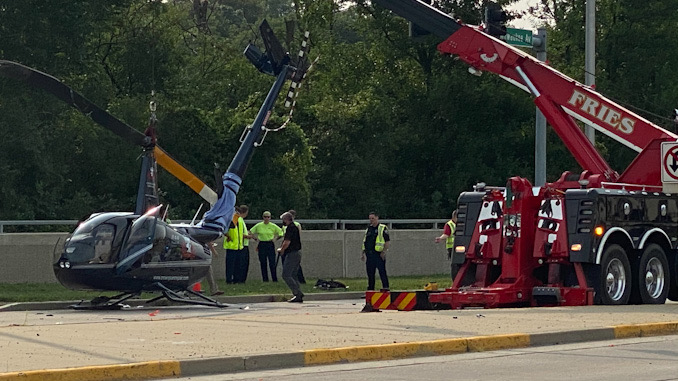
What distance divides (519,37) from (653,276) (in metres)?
6.80

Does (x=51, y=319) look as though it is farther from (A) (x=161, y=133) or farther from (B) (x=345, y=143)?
(B) (x=345, y=143)

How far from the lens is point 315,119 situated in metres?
47.3

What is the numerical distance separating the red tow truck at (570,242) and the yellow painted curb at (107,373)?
862 centimetres

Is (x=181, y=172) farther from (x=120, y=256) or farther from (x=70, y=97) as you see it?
(x=120, y=256)

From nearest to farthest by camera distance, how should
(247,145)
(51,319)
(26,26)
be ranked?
(51,319)
(247,145)
(26,26)

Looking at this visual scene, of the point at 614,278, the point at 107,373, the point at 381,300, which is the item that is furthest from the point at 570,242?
the point at 107,373

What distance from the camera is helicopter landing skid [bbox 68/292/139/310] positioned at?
22047 millimetres

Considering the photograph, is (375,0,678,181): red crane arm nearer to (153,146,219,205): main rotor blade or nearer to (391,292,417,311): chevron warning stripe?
(391,292,417,311): chevron warning stripe

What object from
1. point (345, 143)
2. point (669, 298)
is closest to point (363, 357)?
point (669, 298)

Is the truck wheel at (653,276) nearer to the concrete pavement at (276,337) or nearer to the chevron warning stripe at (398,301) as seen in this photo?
the concrete pavement at (276,337)

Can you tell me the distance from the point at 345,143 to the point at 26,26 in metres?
13.6

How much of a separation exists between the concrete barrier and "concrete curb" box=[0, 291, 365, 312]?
3886mm

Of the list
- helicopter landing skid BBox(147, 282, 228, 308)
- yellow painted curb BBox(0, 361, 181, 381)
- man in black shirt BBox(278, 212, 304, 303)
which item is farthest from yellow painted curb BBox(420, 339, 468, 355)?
man in black shirt BBox(278, 212, 304, 303)

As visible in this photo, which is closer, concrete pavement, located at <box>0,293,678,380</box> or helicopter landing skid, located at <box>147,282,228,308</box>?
concrete pavement, located at <box>0,293,678,380</box>
